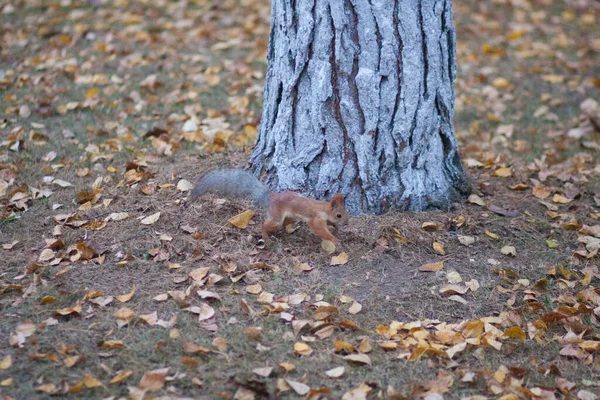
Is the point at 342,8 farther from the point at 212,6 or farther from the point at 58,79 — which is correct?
the point at 212,6

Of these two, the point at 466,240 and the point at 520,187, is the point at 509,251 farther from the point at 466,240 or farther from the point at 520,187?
the point at 520,187

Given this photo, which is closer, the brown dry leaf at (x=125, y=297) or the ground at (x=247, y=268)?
the ground at (x=247, y=268)

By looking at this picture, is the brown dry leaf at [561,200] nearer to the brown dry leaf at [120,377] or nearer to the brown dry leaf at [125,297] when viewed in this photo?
A: the brown dry leaf at [125,297]

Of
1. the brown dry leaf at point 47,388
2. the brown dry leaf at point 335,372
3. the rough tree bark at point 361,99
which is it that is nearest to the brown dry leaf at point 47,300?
the brown dry leaf at point 47,388

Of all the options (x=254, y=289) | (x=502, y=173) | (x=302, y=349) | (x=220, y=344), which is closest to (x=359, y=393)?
(x=302, y=349)

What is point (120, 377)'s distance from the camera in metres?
2.89

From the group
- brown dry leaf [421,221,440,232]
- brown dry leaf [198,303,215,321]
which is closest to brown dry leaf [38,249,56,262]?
brown dry leaf [198,303,215,321]

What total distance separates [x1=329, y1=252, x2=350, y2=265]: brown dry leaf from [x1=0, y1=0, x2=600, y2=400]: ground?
1 cm

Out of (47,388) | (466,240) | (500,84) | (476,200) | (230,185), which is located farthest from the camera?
(500,84)

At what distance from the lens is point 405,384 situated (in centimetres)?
303

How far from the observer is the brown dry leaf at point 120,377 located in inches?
113

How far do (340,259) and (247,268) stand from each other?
563mm

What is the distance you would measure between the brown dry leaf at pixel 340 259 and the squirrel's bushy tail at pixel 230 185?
70 centimetres

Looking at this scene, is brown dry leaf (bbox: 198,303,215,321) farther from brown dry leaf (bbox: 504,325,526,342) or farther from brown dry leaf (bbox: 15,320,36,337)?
brown dry leaf (bbox: 504,325,526,342)
